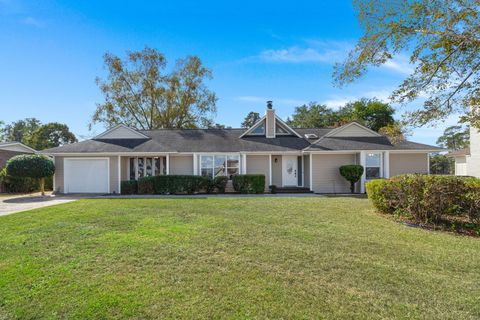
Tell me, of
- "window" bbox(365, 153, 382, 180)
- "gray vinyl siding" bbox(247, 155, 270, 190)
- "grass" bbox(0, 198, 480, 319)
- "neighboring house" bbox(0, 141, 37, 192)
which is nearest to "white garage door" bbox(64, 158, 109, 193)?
"neighboring house" bbox(0, 141, 37, 192)

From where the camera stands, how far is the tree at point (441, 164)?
1782 inches

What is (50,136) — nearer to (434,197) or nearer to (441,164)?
(434,197)

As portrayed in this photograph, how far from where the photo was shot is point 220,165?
57.2ft

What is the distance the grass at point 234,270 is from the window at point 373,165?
992cm

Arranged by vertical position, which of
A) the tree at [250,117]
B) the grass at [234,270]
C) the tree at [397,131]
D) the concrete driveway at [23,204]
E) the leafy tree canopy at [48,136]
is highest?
the tree at [250,117]

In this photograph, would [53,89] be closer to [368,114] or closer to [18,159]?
[18,159]

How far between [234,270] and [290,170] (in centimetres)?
1416

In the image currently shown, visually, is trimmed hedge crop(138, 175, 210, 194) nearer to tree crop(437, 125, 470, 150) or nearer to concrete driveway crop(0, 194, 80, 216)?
concrete driveway crop(0, 194, 80, 216)

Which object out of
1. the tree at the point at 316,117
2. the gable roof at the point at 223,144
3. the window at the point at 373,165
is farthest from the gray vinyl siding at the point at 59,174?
the tree at the point at 316,117

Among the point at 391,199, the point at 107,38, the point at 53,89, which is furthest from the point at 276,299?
the point at 53,89

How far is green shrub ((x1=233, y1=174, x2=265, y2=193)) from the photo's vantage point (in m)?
15.9

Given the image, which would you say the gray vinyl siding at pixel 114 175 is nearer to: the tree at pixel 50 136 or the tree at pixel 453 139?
the tree at pixel 50 136

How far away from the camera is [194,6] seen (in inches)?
496

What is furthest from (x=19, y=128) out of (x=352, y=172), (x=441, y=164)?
(x=441, y=164)
